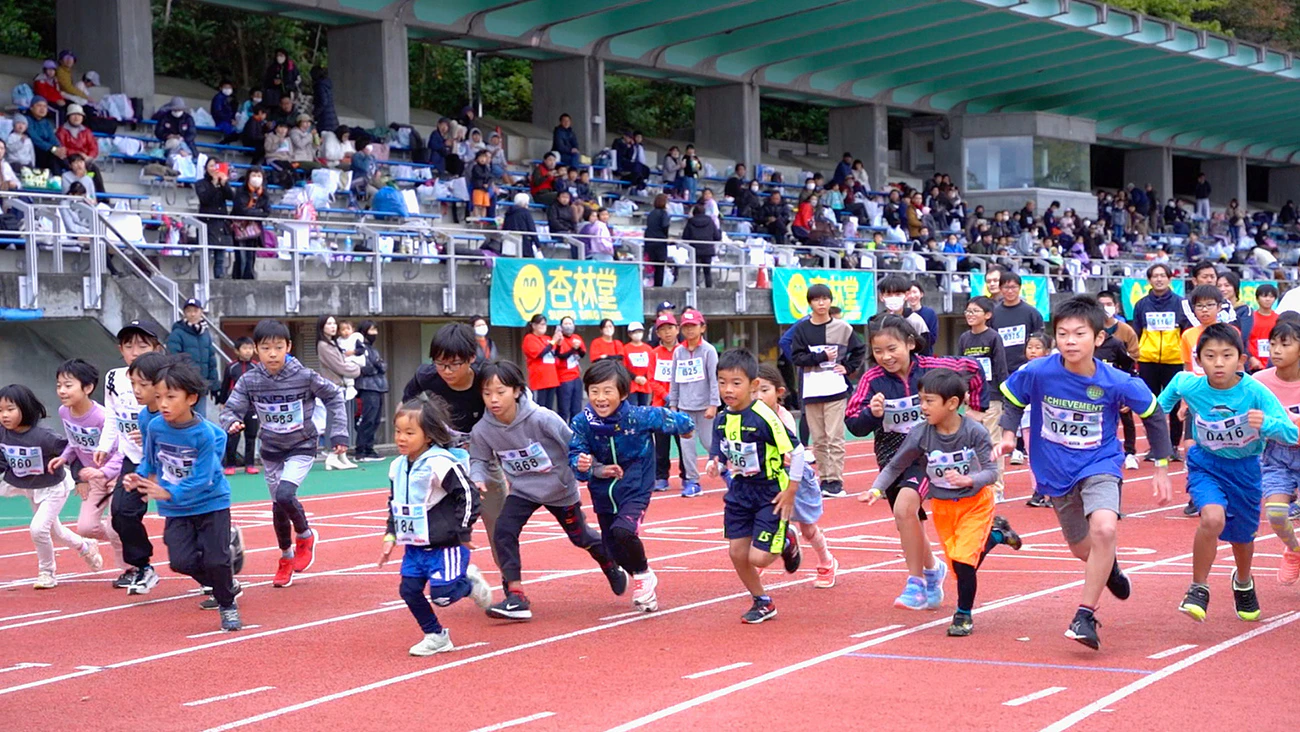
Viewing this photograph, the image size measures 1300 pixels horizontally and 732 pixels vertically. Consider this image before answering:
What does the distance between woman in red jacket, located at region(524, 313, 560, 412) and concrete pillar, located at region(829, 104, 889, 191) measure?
22506mm

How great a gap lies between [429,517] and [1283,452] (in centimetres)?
464

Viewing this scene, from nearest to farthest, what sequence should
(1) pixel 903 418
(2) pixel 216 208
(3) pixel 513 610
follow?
1. (3) pixel 513 610
2. (1) pixel 903 418
3. (2) pixel 216 208

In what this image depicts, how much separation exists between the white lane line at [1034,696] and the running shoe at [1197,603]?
1.53m

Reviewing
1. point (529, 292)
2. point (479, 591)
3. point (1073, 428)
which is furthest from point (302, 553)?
point (529, 292)

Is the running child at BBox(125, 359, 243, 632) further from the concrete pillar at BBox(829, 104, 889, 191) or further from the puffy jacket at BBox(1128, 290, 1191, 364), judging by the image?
the concrete pillar at BBox(829, 104, 889, 191)

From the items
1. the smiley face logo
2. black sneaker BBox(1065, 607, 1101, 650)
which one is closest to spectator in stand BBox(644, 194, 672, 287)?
the smiley face logo

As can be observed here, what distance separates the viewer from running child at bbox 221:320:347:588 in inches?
393

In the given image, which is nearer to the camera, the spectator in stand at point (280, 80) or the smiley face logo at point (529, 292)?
the smiley face logo at point (529, 292)

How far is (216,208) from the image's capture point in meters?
20.0

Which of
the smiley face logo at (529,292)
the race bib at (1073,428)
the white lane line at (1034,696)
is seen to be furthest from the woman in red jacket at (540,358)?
the white lane line at (1034,696)

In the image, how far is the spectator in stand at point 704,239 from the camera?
2677 centimetres

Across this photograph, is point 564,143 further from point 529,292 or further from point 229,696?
point 229,696

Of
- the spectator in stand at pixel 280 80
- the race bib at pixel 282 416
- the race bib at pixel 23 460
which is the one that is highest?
the spectator in stand at pixel 280 80

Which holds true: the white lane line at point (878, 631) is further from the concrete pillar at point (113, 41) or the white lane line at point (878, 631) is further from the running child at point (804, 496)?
the concrete pillar at point (113, 41)
